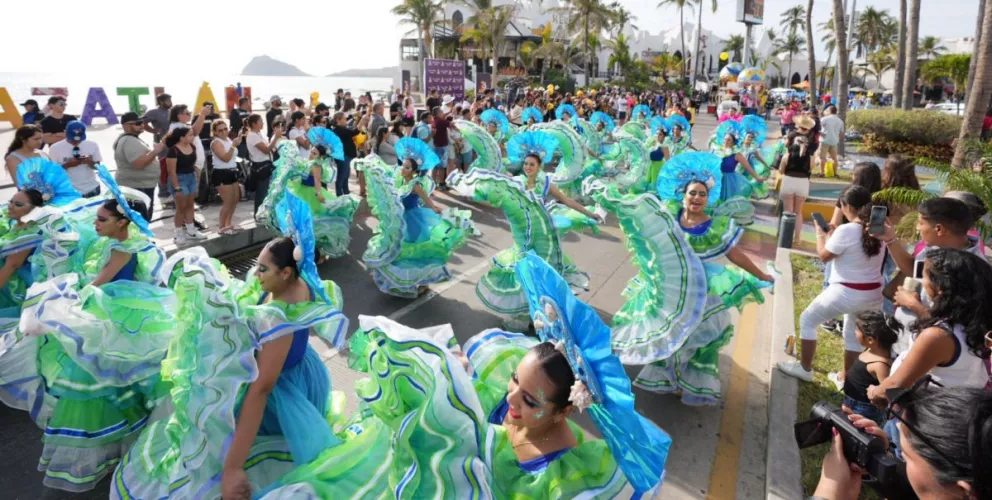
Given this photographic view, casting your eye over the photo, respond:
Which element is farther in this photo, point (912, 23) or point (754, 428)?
A: point (912, 23)

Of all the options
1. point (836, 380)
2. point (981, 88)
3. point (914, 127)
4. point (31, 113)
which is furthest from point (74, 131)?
point (914, 127)

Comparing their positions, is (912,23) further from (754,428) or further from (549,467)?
(549,467)

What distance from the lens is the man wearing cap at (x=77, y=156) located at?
752 cm

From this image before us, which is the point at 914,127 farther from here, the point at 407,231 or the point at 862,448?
the point at 862,448

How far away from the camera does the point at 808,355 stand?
5.29 m

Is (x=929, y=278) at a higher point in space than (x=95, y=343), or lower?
higher

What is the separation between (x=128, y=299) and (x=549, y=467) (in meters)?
2.80

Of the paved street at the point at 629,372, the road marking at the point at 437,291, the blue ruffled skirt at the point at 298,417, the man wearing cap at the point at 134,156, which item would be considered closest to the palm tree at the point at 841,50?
the paved street at the point at 629,372

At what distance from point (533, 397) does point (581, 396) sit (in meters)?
0.22

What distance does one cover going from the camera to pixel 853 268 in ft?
15.9

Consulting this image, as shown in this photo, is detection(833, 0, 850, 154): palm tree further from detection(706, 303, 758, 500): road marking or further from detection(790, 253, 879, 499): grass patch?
detection(706, 303, 758, 500): road marking

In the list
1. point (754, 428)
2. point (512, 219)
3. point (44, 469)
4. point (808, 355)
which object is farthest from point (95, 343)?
point (808, 355)

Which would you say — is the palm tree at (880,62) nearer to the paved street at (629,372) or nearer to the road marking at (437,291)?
the paved street at (629,372)

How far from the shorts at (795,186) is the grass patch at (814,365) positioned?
3.67ft
